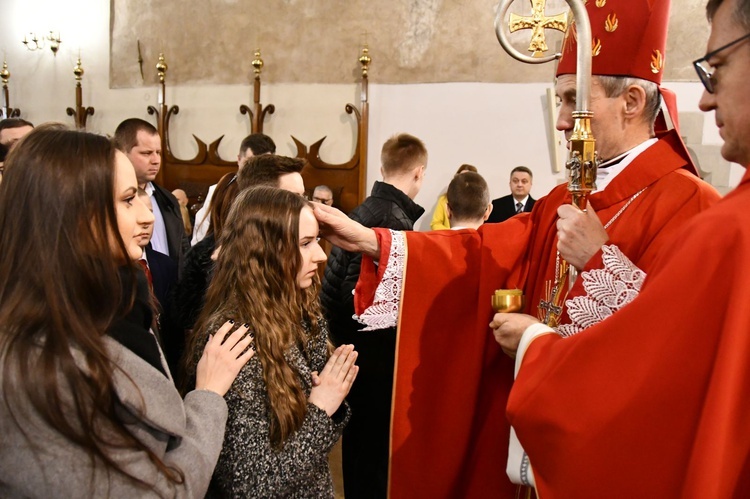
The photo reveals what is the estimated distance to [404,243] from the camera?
2.13 m

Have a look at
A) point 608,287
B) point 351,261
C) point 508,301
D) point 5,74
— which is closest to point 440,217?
point 351,261

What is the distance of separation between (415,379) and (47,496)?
45.4 inches

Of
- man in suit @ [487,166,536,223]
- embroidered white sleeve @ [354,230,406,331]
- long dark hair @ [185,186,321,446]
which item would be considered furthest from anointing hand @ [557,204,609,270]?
man in suit @ [487,166,536,223]

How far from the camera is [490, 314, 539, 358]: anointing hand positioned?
1591 mm

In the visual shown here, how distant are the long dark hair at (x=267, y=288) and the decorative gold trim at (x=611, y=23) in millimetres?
1012

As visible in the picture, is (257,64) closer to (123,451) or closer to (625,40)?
(625,40)

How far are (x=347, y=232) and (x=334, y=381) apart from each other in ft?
1.54

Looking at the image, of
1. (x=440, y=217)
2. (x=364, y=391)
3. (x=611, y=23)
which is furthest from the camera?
(x=440, y=217)

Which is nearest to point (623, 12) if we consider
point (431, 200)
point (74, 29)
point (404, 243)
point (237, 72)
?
point (404, 243)

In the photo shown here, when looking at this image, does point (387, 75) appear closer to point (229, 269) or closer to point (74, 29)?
point (74, 29)

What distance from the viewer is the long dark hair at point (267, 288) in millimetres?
1878

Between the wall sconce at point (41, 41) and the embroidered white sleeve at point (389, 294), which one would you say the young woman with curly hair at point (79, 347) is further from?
the wall sconce at point (41, 41)

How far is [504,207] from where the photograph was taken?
697 cm

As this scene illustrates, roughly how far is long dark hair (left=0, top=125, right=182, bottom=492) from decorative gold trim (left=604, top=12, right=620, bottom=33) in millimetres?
1359
